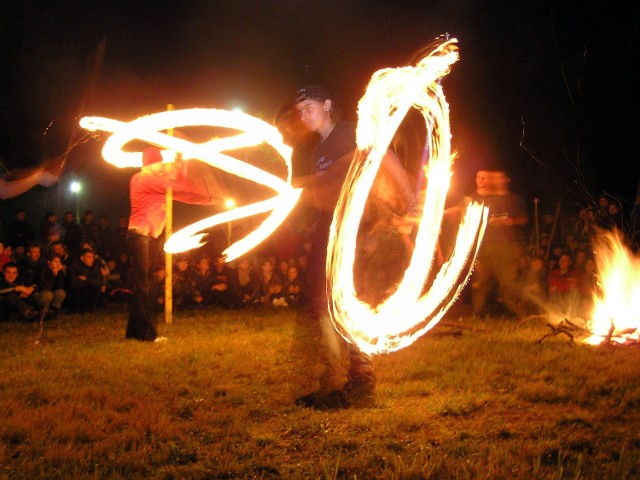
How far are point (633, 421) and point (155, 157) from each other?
5.68 m

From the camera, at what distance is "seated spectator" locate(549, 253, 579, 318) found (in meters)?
10.0

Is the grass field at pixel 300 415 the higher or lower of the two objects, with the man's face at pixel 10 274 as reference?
lower

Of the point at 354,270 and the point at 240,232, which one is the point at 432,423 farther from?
the point at 240,232

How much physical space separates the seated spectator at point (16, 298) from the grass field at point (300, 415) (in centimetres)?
197

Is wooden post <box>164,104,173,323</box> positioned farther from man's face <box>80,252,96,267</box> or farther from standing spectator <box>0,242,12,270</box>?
standing spectator <box>0,242,12,270</box>

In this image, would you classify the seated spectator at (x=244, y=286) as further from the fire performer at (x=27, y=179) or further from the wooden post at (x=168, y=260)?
the fire performer at (x=27, y=179)

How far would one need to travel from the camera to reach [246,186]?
17.8m

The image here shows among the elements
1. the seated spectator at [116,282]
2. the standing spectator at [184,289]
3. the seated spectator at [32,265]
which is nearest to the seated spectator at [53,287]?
the seated spectator at [32,265]

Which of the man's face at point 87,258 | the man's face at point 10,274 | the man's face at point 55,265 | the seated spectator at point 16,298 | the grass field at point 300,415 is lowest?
the grass field at point 300,415

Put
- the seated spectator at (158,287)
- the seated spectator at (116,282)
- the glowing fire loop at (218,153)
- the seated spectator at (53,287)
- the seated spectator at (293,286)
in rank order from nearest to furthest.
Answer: the glowing fire loop at (218,153) < the seated spectator at (53,287) < the seated spectator at (158,287) < the seated spectator at (293,286) < the seated spectator at (116,282)

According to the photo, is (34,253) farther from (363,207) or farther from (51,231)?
(363,207)

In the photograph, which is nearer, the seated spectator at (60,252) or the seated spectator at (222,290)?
the seated spectator at (60,252)

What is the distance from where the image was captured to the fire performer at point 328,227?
4.90 meters

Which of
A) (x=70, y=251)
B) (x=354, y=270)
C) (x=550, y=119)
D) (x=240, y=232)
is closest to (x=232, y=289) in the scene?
(x=240, y=232)
